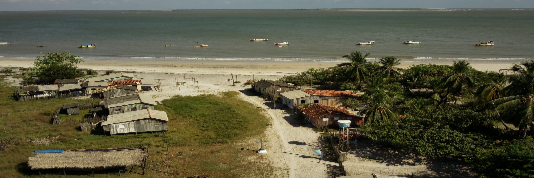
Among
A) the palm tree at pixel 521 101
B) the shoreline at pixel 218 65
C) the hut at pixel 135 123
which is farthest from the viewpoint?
the shoreline at pixel 218 65

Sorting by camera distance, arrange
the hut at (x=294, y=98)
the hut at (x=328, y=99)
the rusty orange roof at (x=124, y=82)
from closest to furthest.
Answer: the hut at (x=294, y=98) < the hut at (x=328, y=99) < the rusty orange roof at (x=124, y=82)

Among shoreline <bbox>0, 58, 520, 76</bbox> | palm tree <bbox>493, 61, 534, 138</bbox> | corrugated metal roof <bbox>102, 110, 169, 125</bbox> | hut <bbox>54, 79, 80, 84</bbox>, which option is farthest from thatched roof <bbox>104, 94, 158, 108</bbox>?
palm tree <bbox>493, 61, 534, 138</bbox>

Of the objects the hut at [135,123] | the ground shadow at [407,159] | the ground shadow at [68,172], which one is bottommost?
the ground shadow at [68,172]

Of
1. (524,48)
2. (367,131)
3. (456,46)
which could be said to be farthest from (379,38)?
(367,131)

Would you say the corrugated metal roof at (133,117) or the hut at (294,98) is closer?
the corrugated metal roof at (133,117)

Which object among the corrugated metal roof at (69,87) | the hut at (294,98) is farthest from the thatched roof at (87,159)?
the corrugated metal roof at (69,87)

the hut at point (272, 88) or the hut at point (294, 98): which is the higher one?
the hut at point (272, 88)

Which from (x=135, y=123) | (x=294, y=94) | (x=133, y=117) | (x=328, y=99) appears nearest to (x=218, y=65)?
(x=294, y=94)

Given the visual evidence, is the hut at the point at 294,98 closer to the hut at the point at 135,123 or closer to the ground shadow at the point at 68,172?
the hut at the point at 135,123
